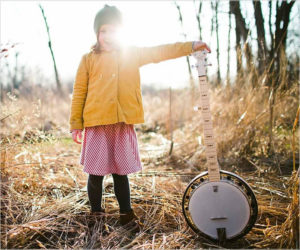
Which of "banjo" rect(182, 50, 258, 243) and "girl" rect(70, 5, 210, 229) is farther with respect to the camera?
"girl" rect(70, 5, 210, 229)

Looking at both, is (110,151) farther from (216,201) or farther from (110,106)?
(216,201)

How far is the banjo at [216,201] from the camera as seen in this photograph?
54.1 inches

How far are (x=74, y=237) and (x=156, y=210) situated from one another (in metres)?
0.56

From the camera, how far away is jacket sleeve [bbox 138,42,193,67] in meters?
1.49

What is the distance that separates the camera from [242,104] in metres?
2.81

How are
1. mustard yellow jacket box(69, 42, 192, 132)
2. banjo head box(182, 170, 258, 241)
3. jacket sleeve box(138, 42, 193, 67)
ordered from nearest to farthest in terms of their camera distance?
1. banjo head box(182, 170, 258, 241)
2. jacket sleeve box(138, 42, 193, 67)
3. mustard yellow jacket box(69, 42, 192, 132)

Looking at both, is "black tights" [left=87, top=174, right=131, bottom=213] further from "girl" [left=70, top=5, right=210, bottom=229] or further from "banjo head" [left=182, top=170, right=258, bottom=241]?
"banjo head" [left=182, top=170, right=258, bottom=241]

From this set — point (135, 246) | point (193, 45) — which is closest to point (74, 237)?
point (135, 246)

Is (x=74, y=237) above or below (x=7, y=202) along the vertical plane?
below

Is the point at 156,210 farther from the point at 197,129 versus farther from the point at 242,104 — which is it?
the point at 197,129

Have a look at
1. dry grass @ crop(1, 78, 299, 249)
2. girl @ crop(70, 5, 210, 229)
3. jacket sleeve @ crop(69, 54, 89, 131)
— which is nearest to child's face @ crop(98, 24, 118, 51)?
girl @ crop(70, 5, 210, 229)

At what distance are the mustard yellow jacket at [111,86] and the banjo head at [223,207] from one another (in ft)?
1.93

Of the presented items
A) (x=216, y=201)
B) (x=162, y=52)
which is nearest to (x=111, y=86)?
(x=162, y=52)

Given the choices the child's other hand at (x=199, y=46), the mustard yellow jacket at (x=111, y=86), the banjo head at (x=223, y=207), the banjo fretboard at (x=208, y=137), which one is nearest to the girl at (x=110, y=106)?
the mustard yellow jacket at (x=111, y=86)
